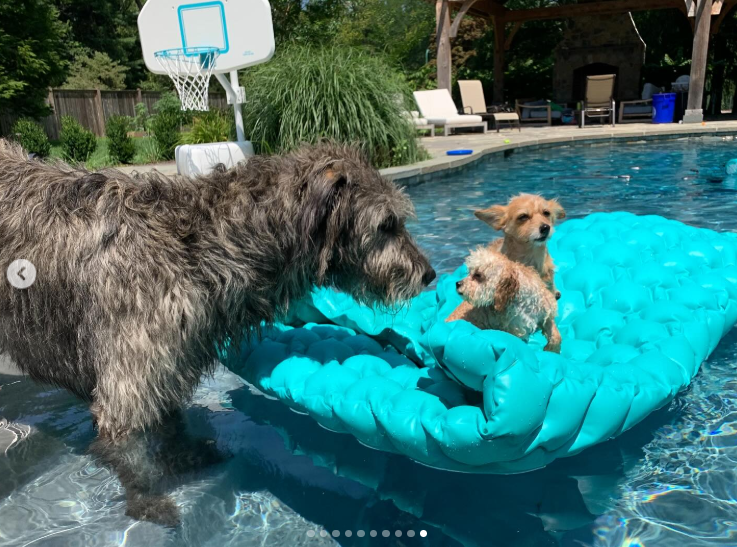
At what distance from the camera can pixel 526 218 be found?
4.91 meters

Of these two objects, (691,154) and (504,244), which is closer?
(504,244)

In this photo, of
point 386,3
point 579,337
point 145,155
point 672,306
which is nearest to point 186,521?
point 579,337

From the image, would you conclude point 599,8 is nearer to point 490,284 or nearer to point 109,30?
point 490,284

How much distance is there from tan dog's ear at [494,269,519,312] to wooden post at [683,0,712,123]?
23140 mm

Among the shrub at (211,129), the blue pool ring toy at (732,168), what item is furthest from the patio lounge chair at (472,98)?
the blue pool ring toy at (732,168)

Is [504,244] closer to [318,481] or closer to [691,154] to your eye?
[318,481]

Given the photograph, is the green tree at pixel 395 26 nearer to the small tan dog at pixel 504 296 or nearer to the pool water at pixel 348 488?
the small tan dog at pixel 504 296

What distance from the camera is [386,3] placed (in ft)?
194

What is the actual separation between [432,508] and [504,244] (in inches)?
100

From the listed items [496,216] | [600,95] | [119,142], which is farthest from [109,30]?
[496,216]

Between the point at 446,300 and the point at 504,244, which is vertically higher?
the point at 504,244

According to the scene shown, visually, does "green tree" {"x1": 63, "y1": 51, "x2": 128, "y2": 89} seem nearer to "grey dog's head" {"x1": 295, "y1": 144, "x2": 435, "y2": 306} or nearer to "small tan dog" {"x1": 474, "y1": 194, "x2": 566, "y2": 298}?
"small tan dog" {"x1": 474, "y1": 194, "x2": 566, "y2": 298}

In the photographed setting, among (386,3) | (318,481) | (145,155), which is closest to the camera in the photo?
(318,481)

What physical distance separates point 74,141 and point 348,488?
1769 cm
